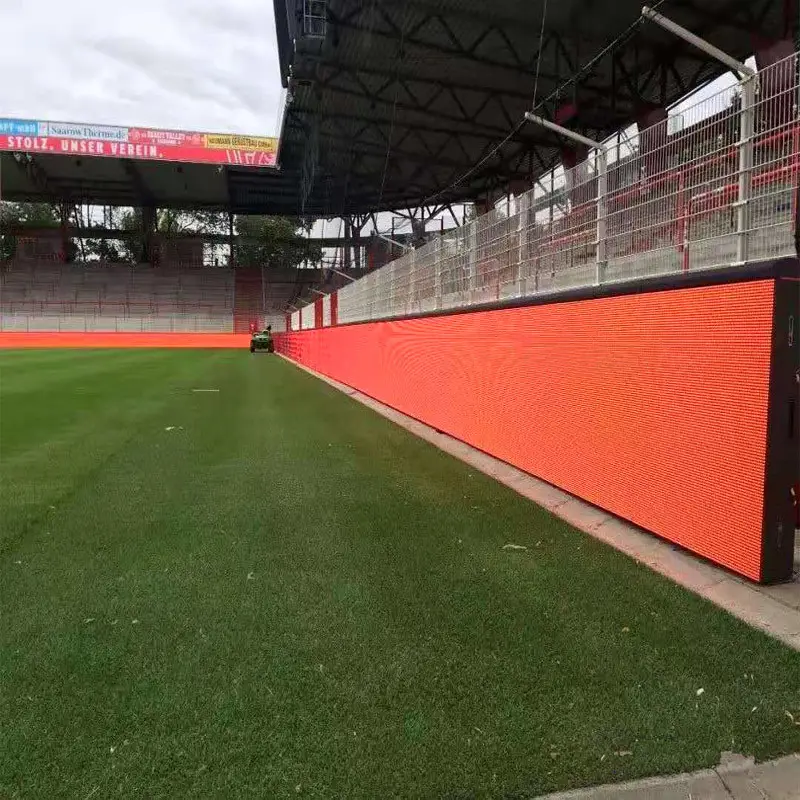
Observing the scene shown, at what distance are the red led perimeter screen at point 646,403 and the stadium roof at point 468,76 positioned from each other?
11.5 meters

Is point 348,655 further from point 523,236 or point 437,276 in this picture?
point 437,276

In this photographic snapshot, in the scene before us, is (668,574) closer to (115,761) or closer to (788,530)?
(788,530)

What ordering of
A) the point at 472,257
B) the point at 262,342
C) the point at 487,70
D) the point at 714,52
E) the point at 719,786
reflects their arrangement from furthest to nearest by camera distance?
the point at 262,342 < the point at 487,70 < the point at 472,257 < the point at 714,52 < the point at 719,786

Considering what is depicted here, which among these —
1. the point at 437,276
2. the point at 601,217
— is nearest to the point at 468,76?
the point at 437,276

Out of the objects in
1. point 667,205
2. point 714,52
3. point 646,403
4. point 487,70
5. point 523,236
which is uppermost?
point 487,70

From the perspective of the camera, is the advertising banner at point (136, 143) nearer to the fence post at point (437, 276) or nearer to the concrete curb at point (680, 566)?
the fence post at point (437, 276)

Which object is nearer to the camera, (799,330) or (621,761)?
(621,761)

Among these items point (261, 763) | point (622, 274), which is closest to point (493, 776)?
point (261, 763)

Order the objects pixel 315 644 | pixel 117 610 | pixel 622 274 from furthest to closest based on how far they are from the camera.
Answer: pixel 622 274 → pixel 117 610 → pixel 315 644

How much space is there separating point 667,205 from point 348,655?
13.6 feet

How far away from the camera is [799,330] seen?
12.0 feet

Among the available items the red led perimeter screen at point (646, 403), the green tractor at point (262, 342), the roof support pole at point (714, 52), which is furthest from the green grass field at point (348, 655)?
the green tractor at point (262, 342)

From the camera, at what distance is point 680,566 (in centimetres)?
402

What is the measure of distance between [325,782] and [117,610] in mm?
1815
